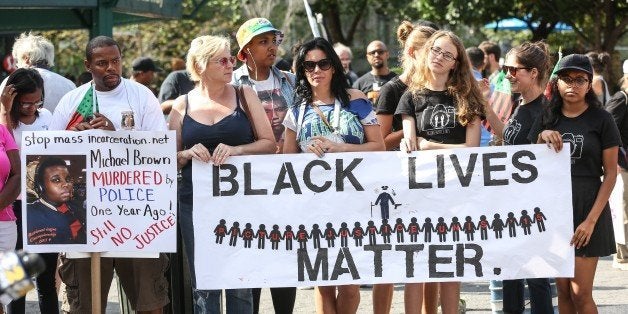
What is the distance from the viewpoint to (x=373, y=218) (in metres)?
7.20

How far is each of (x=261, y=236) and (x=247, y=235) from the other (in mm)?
81

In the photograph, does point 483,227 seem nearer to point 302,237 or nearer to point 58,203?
point 302,237

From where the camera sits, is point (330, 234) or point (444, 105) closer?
point (330, 234)

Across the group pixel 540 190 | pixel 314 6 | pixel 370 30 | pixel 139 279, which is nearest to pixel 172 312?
pixel 139 279

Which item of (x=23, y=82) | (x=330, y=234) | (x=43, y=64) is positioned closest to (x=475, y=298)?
(x=330, y=234)

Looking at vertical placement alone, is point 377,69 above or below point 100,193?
above

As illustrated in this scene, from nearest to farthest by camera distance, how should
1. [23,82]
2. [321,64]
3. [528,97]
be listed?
1. [321,64]
2. [23,82]
3. [528,97]

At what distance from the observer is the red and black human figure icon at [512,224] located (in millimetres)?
7164

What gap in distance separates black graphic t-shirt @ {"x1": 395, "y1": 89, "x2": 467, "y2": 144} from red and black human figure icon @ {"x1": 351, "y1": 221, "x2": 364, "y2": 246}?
67 cm

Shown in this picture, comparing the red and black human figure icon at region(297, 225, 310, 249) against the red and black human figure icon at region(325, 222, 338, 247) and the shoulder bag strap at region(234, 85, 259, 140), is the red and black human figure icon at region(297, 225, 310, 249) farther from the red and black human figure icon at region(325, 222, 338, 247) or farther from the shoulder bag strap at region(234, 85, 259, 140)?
the shoulder bag strap at region(234, 85, 259, 140)

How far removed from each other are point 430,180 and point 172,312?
199 cm

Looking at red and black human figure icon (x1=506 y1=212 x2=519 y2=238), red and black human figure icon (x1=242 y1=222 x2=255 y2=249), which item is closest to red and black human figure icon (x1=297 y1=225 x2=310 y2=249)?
red and black human figure icon (x1=242 y1=222 x2=255 y2=249)

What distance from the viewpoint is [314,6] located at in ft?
120

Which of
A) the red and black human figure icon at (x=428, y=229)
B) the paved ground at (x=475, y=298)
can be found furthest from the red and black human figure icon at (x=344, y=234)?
the paved ground at (x=475, y=298)
